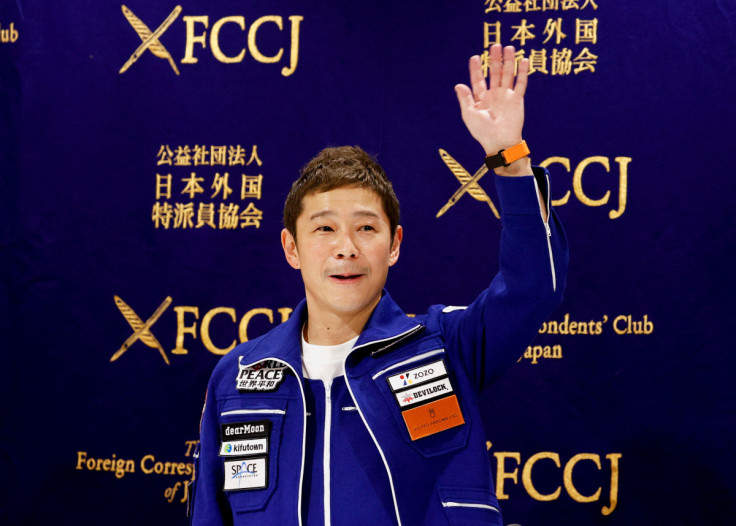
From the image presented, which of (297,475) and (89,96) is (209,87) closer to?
(89,96)

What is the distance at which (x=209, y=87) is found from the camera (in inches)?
94.2

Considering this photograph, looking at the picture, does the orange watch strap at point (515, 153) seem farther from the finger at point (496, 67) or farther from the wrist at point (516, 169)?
the finger at point (496, 67)

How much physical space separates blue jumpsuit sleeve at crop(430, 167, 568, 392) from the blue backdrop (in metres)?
1.04

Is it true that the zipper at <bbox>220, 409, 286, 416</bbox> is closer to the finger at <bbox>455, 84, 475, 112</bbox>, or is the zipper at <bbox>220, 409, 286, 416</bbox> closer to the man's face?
the man's face

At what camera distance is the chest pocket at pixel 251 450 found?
1323 millimetres

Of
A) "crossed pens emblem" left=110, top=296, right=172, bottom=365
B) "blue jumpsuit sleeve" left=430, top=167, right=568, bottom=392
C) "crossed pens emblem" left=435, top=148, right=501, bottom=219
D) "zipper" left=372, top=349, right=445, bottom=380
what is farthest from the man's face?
"crossed pens emblem" left=110, top=296, right=172, bottom=365

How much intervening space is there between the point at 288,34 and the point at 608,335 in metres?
1.60

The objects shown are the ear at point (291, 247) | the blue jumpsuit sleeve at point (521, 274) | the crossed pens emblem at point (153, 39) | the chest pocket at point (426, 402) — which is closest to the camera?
the blue jumpsuit sleeve at point (521, 274)

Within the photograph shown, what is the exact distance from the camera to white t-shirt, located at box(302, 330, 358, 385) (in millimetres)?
1386

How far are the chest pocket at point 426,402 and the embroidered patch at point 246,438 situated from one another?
0.89ft

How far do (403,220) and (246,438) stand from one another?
3.81 ft

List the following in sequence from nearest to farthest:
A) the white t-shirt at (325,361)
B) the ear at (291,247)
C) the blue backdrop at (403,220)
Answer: the white t-shirt at (325,361) < the ear at (291,247) < the blue backdrop at (403,220)

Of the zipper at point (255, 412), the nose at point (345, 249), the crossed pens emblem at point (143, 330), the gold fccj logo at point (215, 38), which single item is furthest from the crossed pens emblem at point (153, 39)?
the zipper at point (255, 412)

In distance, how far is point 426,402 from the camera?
1.29m
